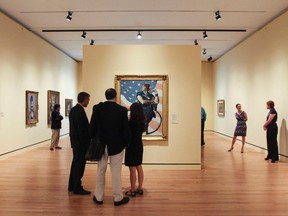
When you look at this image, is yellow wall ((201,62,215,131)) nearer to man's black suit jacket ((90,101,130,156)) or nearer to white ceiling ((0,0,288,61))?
white ceiling ((0,0,288,61))

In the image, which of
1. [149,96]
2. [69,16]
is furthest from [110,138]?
[69,16]

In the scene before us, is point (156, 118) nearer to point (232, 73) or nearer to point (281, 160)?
point (281, 160)

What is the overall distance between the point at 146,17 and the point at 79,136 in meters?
5.38

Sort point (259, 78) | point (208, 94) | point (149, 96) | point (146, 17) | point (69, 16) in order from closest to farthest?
1. point (149, 96)
2. point (69, 16)
3. point (146, 17)
4. point (259, 78)
5. point (208, 94)

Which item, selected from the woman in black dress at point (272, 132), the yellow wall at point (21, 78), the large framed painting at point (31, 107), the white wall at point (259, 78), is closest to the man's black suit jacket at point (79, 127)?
the yellow wall at point (21, 78)

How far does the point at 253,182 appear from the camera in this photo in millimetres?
5988

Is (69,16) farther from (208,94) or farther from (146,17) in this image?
(208,94)

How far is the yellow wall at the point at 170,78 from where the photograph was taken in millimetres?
7207

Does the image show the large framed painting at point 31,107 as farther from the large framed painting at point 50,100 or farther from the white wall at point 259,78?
the white wall at point 259,78

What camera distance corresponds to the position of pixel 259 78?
10.2 metres

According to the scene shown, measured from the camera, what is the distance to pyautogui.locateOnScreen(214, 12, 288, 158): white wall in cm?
848

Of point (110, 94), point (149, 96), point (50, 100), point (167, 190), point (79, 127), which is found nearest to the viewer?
point (110, 94)

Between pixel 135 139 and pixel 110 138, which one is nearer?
pixel 110 138

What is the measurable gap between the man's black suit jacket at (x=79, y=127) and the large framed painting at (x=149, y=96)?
90.7 inches
